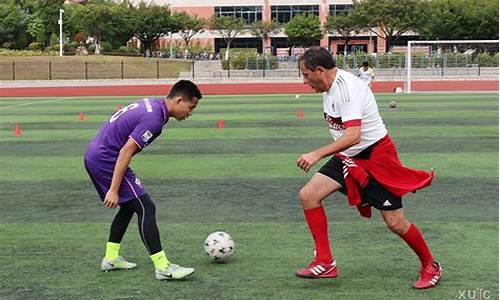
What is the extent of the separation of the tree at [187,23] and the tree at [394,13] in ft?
58.7

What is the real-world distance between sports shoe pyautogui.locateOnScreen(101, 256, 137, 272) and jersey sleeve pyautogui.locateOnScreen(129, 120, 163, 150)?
46.9 inches

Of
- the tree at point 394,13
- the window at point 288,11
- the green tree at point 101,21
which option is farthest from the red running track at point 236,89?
the window at point 288,11

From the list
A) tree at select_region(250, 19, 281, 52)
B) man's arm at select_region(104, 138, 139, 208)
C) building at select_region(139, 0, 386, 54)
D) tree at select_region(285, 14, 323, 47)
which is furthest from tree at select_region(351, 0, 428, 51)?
man's arm at select_region(104, 138, 139, 208)

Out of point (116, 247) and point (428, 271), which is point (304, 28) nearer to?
point (116, 247)

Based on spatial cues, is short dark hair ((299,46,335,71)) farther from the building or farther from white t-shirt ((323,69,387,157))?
the building

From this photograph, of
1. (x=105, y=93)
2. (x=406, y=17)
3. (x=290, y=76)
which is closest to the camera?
(x=105, y=93)

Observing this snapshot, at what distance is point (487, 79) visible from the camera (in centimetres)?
4112

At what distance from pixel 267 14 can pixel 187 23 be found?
14506mm

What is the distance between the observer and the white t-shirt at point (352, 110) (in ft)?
17.2

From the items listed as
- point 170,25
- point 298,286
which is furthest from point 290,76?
point 298,286

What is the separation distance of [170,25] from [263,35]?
12770mm

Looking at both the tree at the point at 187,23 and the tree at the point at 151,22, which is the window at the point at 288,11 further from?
the tree at the point at 151,22

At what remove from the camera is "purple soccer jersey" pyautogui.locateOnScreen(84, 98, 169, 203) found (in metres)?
5.42

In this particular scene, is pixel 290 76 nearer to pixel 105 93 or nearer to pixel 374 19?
pixel 105 93
